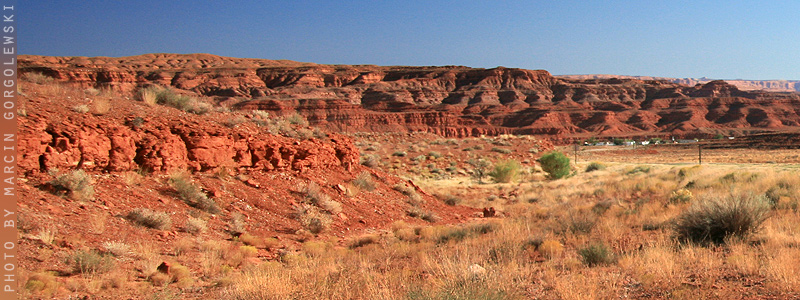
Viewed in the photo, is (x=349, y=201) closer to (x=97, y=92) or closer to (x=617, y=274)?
(x=97, y=92)

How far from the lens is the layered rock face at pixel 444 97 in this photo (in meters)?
94.2

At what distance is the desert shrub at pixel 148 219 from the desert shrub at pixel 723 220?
8.68 m

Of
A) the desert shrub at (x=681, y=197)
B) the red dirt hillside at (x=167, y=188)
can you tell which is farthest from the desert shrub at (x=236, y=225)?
the desert shrub at (x=681, y=197)

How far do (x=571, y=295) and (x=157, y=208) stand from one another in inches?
307

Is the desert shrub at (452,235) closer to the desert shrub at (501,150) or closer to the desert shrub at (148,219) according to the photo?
the desert shrub at (148,219)

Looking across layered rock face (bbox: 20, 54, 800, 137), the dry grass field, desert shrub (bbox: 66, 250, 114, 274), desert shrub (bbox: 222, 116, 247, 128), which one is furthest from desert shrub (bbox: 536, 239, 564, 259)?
layered rock face (bbox: 20, 54, 800, 137)

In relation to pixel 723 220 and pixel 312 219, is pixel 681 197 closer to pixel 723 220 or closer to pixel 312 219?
pixel 723 220

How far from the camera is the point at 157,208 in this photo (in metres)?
9.19

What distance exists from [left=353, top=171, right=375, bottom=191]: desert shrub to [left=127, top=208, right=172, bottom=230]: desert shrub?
22.7 ft

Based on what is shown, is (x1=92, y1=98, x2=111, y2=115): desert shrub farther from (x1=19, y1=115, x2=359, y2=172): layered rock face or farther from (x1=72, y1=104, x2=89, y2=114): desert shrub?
(x1=19, y1=115, x2=359, y2=172): layered rock face

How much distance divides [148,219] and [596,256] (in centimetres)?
733

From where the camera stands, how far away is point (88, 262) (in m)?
5.93

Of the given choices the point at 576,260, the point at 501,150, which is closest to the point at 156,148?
the point at 576,260

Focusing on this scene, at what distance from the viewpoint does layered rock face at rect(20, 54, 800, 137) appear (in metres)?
94.2
